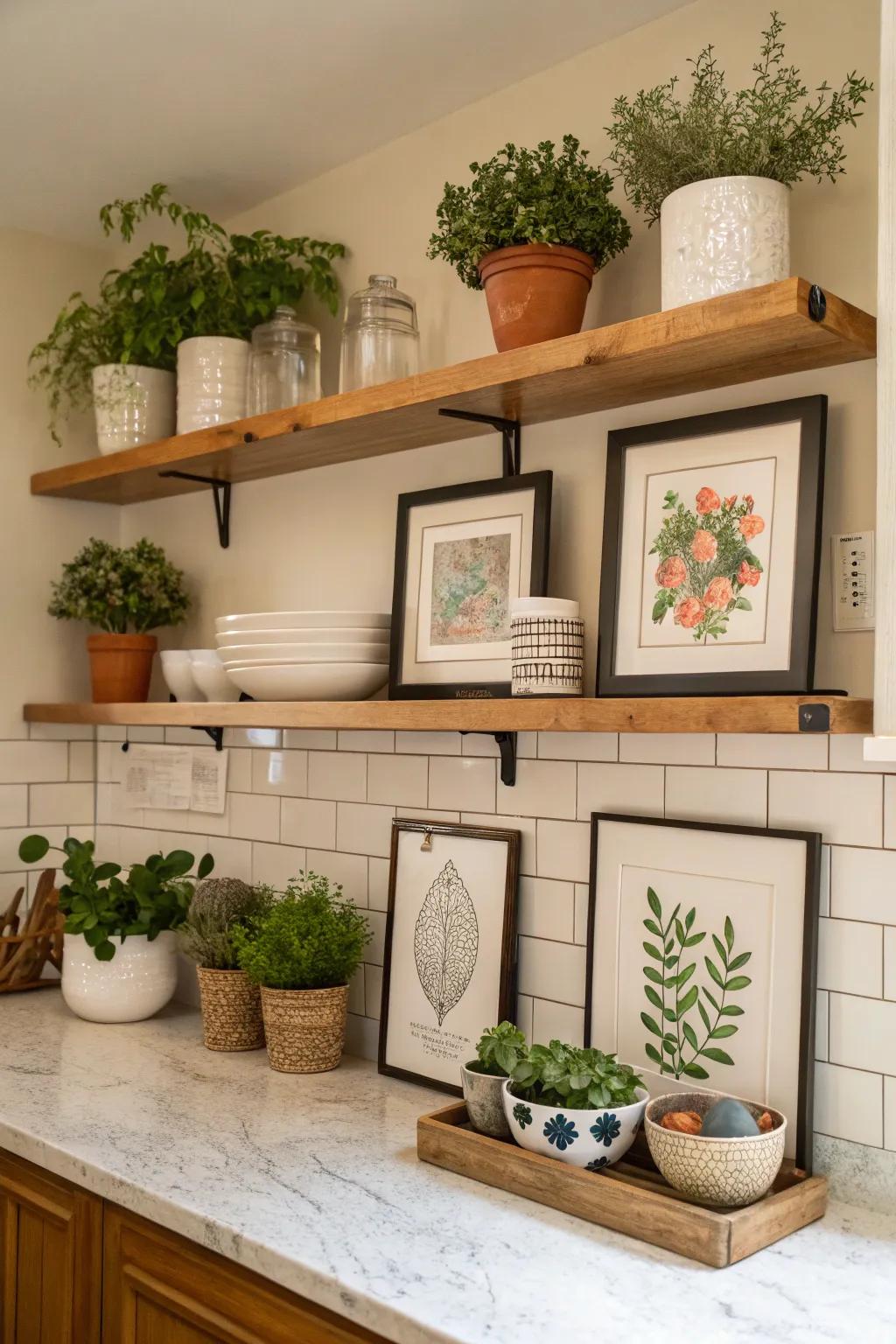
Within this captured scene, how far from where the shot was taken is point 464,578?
6.40 feet

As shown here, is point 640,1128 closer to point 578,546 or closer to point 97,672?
point 578,546

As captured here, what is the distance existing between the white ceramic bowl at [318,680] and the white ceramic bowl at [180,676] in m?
0.32

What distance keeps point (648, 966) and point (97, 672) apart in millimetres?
1410

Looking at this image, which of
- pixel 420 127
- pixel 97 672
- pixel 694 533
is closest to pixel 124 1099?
pixel 97 672

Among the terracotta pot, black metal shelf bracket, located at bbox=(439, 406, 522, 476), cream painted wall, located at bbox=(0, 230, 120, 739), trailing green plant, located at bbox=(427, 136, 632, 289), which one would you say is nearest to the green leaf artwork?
black metal shelf bracket, located at bbox=(439, 406, 522, 476)

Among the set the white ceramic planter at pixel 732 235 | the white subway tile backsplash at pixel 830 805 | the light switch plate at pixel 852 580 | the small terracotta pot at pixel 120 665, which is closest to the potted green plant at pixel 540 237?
the white ceramic planter at pixel 732 235

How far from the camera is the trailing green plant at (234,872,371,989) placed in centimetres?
200

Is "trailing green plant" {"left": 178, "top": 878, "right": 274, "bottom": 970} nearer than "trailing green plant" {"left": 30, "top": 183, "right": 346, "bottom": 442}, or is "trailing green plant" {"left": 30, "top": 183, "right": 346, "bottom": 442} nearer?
"trailing green plant" {"left": 178, "top": 878, "right": 274, "bottom": 970}

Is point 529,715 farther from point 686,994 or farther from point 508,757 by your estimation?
point 686,994

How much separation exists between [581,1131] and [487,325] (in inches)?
49.6

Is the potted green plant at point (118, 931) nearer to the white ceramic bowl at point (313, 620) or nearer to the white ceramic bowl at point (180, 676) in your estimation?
the white ceramic bowl at point (180, 676)

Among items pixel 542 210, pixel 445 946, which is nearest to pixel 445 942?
pixel 445 946

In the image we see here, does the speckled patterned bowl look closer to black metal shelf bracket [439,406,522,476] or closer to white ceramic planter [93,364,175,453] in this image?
black metal shelf bracket [439,406,522,476]

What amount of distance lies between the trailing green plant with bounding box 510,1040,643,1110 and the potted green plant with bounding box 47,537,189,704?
1.33 metres
